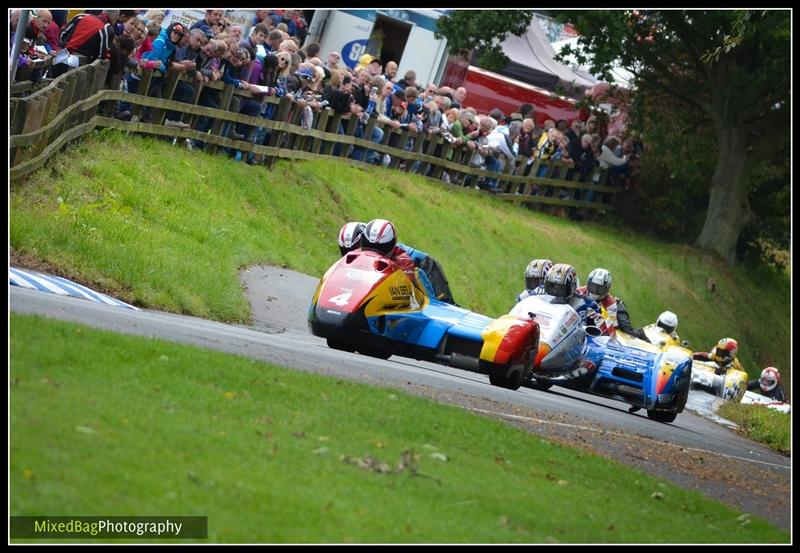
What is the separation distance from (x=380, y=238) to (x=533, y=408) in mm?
2818

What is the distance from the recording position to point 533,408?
1548cm

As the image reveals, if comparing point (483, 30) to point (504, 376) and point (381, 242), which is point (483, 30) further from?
point (504, 376)

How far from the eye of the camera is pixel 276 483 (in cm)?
882

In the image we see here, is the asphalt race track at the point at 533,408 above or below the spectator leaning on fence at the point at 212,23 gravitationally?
below

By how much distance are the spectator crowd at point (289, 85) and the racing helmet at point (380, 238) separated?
16.0ft

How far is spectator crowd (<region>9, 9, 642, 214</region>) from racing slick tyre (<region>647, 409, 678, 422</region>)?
860 centimetres

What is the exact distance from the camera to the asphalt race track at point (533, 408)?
42.7 ft

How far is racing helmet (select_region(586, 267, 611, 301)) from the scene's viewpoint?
21.4 meters

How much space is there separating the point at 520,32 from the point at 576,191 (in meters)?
4.50

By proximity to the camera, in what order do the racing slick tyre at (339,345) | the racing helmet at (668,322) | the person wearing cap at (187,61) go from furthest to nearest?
the racing helmet at (668,322) < the person wearing cap at (187,61) < the racing slick tyre at (339,345)

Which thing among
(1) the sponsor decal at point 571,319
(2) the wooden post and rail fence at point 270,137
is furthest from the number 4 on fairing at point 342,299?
(2) the wooden post and rail fence at point 270,137

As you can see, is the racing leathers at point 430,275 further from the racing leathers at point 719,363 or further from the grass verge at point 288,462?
the racing leathers at point 719,363

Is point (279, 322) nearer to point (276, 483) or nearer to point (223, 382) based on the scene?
point (223, 382)


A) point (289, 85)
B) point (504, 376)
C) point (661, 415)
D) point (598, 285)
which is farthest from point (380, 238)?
point (289, 85)
